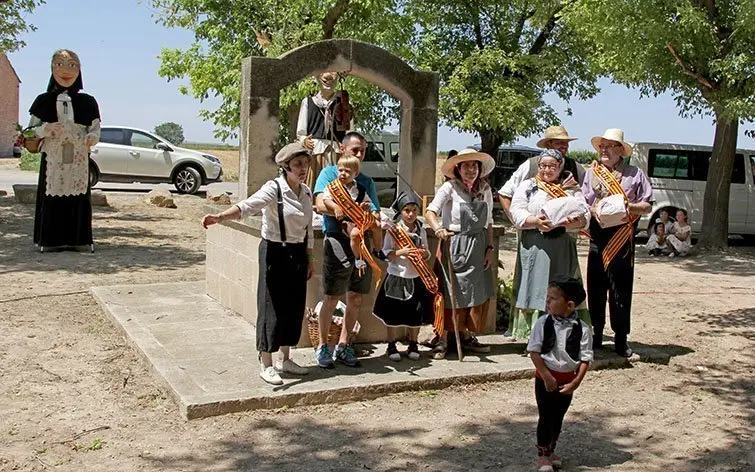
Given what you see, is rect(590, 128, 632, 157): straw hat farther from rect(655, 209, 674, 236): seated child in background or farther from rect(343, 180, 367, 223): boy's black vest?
rect(655, 209, 674, 236): seated child in background

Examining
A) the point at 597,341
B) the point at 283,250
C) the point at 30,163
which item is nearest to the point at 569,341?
the point at 283,250

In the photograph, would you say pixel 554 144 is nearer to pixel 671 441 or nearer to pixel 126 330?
pixel 671 441

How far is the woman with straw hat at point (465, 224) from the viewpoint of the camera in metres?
6.35

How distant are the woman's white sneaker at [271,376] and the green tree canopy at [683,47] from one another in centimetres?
934

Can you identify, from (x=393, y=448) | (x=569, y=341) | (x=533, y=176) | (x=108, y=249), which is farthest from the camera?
(x=108, y=249)

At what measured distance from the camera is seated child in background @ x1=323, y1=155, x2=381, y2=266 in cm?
582

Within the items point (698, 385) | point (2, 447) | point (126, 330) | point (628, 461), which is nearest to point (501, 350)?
point (698, 385)

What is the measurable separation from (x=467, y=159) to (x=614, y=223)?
1.29 meters

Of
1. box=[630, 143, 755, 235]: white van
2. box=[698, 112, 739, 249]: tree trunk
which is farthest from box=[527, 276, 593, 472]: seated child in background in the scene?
box=[630, 143, 755, 235]: white van

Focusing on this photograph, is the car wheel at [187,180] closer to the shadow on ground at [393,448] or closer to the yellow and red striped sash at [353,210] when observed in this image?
the yellow and red striped sash at [353,210]

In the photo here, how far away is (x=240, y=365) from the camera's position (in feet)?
19.8

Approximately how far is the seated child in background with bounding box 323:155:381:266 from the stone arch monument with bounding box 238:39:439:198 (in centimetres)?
120

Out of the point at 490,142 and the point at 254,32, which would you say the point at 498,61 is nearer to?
the point at 490,142

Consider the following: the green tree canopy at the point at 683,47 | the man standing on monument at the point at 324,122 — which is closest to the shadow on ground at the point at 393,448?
the man standing on monument at the point at 324,122
